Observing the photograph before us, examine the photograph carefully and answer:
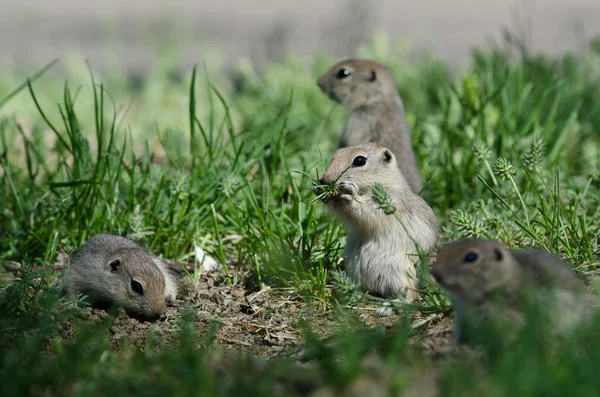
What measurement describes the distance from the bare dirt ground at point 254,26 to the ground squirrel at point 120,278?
20.4 feet

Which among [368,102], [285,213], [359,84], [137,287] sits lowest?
[137,287]

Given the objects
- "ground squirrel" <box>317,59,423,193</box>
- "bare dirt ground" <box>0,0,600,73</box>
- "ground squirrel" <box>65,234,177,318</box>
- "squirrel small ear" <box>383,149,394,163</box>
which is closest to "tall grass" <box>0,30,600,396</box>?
"ground squirrel" <box>65,234,177,318</box>

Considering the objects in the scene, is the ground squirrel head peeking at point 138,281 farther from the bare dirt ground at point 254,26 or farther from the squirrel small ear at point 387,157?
the bare dirt ground at point 254,26

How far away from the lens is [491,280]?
4.05m

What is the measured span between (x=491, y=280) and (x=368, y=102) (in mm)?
4077

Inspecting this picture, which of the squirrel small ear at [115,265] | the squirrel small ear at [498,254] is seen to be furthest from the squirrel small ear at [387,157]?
the squirrel small ear at [115,265]

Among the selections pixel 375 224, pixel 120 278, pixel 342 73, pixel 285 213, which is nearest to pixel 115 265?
pixel 120 278

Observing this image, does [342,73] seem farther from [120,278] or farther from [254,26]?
[254,26]

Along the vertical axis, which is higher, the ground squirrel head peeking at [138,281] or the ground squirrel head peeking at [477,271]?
the ground squirrel head peeking at [138,281]

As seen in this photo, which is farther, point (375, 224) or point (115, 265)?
→ point (115, 265)

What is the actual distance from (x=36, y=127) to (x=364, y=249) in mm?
3722

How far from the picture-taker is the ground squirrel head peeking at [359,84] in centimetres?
791

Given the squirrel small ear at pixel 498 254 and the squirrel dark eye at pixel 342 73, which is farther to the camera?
the squirrel dark eye at pixel 342 73

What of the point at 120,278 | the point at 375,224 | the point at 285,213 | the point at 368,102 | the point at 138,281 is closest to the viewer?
the point at 375,224
